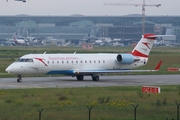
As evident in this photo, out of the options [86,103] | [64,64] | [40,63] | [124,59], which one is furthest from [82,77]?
[86,103]

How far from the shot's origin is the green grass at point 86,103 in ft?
88.7

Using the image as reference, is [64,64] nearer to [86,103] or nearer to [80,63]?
[80,63]

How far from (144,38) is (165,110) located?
26985mm

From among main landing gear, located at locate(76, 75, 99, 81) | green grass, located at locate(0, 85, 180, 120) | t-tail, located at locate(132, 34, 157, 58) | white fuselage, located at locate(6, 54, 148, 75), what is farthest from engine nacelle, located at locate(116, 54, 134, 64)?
green grass, located at locate(0, 85, 180, 120)

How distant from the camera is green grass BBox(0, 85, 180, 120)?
1065 inches

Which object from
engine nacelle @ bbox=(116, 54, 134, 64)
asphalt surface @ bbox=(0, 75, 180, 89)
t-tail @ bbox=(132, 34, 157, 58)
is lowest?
asphalt surface @ bbox=(0, 75, 180, 89)

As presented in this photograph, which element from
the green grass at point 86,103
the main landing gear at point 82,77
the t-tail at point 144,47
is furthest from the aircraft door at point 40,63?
the t-tail at point 144,47

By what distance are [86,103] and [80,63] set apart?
67.2 feet

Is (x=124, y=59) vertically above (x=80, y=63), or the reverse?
(x=124, y=59)

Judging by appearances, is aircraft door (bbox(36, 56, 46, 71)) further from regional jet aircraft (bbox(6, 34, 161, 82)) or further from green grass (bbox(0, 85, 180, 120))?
green grass (bbox(0, 85, 180, 120))

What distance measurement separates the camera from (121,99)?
1342 inches

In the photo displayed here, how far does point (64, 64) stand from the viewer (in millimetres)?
51062

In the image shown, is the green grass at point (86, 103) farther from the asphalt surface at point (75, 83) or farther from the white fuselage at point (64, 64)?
the white fuselage at point (64, 64)

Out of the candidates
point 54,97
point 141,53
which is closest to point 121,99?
point 54,97
